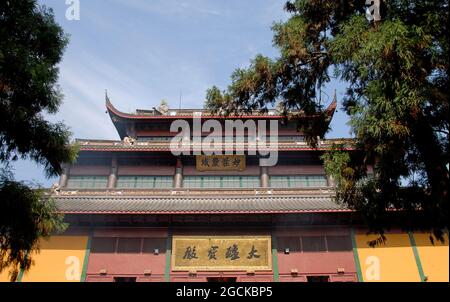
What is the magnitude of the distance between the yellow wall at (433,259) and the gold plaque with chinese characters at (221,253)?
5.41 meters

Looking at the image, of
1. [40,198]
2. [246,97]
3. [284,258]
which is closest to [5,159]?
[40,198]

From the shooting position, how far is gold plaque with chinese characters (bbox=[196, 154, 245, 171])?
16109 mm

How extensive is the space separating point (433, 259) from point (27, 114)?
13.2 metres

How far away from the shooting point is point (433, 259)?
39.2 ft

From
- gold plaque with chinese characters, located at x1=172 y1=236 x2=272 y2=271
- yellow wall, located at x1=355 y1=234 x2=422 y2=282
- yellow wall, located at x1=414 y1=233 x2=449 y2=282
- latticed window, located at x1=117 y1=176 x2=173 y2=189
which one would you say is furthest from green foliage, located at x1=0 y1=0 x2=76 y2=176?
yellow wall, located at x1=414 y1=233 x2=449 y2=282

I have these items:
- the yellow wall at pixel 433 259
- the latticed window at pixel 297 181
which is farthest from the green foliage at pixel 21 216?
the yellow wall at pixel 433 259

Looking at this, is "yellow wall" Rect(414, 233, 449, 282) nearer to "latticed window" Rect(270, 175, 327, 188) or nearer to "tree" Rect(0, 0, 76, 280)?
"latticed window" Rect(270, 175, 327, 188)

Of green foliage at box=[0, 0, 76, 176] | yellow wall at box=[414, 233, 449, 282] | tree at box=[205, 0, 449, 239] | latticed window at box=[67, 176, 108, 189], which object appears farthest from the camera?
latticed window at box=[67, 176, 108, 189]

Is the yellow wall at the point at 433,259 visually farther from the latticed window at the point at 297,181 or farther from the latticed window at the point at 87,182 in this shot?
the latticed window at the point at 87,182

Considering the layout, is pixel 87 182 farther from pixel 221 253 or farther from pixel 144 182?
pixel 221 253

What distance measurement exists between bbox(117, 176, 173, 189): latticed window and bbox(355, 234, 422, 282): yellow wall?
27.9ft

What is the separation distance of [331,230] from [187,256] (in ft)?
17.8

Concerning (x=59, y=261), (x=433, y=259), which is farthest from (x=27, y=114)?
(x=433, y=259)

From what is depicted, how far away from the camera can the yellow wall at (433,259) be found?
11.7m
